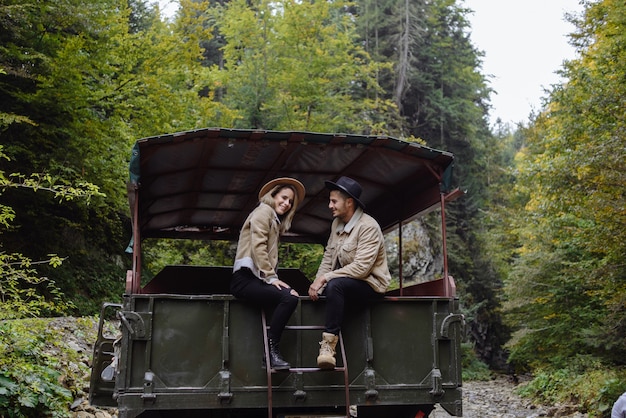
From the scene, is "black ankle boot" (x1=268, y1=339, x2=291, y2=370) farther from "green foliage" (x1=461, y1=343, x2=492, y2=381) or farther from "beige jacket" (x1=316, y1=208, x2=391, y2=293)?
"green foliage" (x1=461, y1=343, x2=492, y2=381)

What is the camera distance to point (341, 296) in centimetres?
535

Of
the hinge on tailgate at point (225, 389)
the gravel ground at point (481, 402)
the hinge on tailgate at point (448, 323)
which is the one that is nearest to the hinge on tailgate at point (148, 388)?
the hinge on tailgate at point (225, 389)

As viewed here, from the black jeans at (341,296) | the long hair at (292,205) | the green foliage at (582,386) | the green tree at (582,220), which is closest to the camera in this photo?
the black jeans at (341,296)

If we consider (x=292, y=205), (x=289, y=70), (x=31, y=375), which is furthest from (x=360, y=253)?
(x=289, y=70)

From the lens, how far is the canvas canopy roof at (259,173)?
233 inches

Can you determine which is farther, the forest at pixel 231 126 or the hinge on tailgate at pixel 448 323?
the forest at pixel 231 126

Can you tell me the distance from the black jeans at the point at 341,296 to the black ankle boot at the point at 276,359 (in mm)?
461

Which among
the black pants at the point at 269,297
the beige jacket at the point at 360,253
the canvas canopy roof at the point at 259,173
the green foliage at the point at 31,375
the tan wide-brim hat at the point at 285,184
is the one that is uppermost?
the canvas canopy roof at the point at 259,173

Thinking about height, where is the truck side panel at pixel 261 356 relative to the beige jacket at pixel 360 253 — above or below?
below

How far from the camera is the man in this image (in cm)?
527

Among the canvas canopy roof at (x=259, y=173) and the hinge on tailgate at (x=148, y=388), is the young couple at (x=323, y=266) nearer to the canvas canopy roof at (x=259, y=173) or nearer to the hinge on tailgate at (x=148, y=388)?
the canvas canopy roof at (x=259, y=173)

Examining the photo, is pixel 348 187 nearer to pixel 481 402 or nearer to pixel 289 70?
pixel 481 402

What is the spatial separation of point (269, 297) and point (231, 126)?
14.3 meters

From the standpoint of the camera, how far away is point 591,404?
40.2 feet
